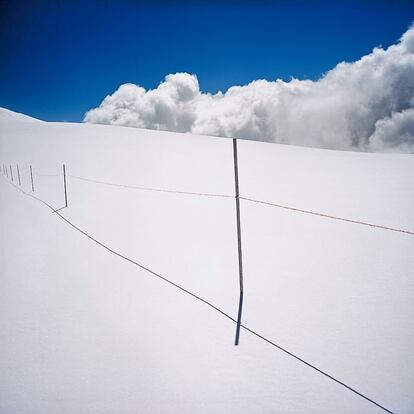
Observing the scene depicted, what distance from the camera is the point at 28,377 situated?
7.83 feet

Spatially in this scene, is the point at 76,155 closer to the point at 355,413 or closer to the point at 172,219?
the point at 172,219

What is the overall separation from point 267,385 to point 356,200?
6.74 metres

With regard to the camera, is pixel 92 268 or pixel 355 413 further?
pixel 92 268

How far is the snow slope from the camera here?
7.31 ft

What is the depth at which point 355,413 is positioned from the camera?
81.1 inches

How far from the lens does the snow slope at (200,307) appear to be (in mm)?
2229

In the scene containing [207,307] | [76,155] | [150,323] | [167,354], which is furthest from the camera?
[76,155]

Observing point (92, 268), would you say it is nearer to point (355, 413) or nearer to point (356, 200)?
point (355, 413)

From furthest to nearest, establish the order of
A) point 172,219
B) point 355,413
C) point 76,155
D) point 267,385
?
point 76,155 → point 172,219 → point 267,385 → point 355,413

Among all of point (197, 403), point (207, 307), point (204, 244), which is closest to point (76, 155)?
point (204, 244)

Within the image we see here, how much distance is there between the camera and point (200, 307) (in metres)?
3.20

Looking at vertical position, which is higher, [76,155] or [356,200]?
[76,155]

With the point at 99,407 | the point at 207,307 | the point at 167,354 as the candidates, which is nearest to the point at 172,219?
the point at 207,307

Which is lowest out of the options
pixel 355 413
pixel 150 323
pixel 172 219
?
pixel 355 413
